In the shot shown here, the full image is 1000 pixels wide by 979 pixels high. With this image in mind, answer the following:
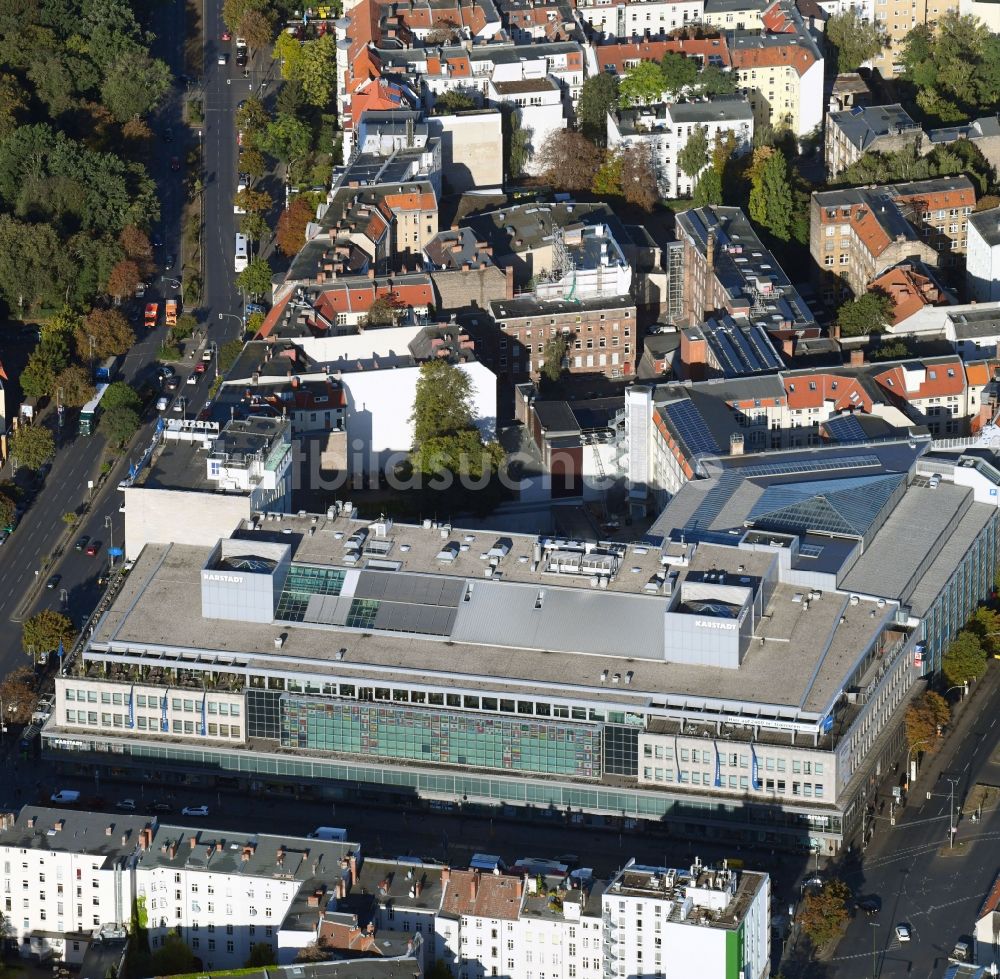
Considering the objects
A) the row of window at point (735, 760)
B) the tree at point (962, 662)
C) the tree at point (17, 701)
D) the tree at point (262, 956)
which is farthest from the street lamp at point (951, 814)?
the tree at point (17, 701)

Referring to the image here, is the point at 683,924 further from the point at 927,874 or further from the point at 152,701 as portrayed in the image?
the point at 152,701

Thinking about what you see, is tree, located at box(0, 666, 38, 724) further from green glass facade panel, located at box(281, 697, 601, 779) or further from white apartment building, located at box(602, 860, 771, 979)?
white apartment building, located at box(602, 860, 771, 979)

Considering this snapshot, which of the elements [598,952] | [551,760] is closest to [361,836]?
[551,760]

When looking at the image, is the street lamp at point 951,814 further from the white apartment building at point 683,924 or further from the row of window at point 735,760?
the white apartment building at point 683,924

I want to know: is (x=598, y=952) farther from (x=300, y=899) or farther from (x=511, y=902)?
(x=300, y=899)

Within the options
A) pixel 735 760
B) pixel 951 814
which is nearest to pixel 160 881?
pixel 735 760

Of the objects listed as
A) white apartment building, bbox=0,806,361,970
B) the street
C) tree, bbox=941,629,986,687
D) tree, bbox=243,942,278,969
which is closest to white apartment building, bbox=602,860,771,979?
the street
